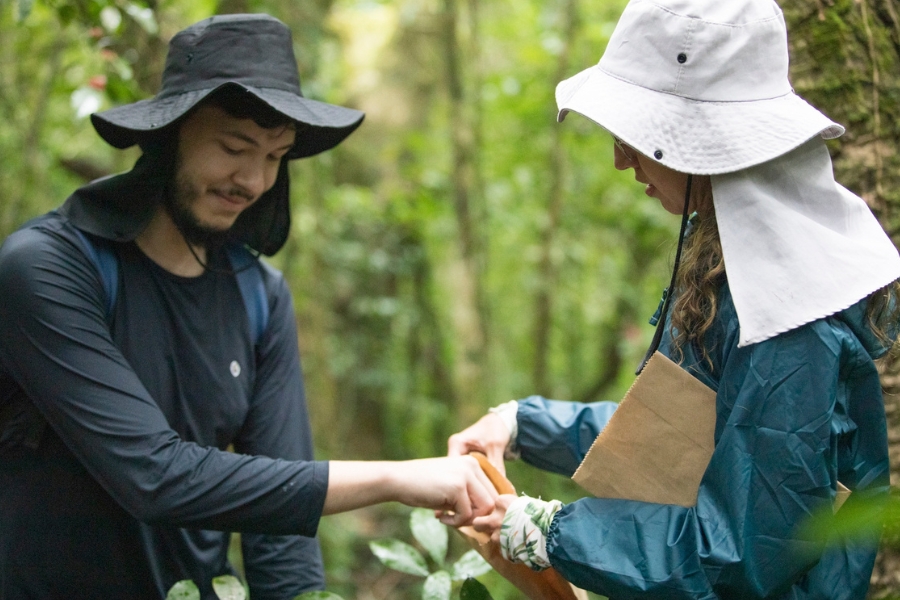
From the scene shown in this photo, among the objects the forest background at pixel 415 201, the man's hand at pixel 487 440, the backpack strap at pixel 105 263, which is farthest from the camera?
the forest background at pixel 415 201

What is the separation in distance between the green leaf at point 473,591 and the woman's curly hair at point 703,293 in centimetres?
60

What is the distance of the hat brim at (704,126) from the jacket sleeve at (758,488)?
286 mm

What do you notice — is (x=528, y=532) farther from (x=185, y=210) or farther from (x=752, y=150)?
(x=185, y=210)

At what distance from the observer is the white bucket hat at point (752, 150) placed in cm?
124

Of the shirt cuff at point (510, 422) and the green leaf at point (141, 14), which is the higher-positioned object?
the green leaf at point (141, 14)

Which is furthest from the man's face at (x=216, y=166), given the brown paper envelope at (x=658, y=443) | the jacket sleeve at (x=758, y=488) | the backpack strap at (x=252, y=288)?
the jacket sleeve at (x=758, y=488)

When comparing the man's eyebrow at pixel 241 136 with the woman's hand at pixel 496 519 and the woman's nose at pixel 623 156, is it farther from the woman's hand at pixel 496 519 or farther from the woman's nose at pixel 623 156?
the woman's hand at pixel 496 519

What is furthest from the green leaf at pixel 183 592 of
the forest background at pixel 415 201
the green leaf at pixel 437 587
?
the forest background at pixel 415 201

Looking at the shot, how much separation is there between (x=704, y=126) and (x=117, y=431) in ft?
3.90

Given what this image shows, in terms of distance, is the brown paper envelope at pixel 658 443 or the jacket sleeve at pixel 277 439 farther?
the jacket sleeve at pixel 277 439

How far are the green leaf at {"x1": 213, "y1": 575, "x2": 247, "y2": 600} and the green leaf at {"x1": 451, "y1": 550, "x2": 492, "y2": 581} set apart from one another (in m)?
0.44

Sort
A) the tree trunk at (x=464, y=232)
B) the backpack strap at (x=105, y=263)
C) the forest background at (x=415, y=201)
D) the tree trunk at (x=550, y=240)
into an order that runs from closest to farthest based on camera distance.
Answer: the backpack strap at (x=105, y=263), the forest background at (x=415, y=201), the tree trunk at (x=464, y=232), the tree trunk at (x=550, y=240)

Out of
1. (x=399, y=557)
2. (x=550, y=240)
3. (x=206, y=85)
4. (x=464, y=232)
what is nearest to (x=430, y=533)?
(x=399, y=557)

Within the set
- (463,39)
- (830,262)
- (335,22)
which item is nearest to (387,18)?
(335,22)
